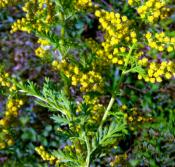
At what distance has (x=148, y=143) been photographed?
2740 mm

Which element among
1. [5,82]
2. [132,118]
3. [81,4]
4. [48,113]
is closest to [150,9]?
[81,4]

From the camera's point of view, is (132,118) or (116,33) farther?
(132,118)

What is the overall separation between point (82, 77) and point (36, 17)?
0.46 meters

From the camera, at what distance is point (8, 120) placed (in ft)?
7.30

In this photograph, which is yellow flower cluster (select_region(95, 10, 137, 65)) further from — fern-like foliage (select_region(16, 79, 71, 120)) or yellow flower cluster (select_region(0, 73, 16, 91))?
yellow flower cluster (select_region(0, 73, 16, 91))

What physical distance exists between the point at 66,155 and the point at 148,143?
801 mm

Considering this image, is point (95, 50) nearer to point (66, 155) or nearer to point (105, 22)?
point (105, 22)

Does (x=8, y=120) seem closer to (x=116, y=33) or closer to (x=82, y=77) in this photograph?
(x=82, y=77)

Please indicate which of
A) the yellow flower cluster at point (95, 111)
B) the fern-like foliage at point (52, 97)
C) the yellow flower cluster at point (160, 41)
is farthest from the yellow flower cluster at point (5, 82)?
the yellow flower cluster at point (160, 41)

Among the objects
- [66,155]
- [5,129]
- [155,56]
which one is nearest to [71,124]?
[66,155]

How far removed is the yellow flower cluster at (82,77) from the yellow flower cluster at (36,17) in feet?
0.79

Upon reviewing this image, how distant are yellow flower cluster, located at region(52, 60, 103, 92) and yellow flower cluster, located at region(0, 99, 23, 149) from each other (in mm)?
302

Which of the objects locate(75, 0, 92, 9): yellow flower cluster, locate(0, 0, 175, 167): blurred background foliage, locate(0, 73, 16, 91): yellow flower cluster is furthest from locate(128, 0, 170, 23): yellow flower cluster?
locate(0, 0, 175, 167): blurred background foliage

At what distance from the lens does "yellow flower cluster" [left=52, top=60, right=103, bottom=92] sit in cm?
208
